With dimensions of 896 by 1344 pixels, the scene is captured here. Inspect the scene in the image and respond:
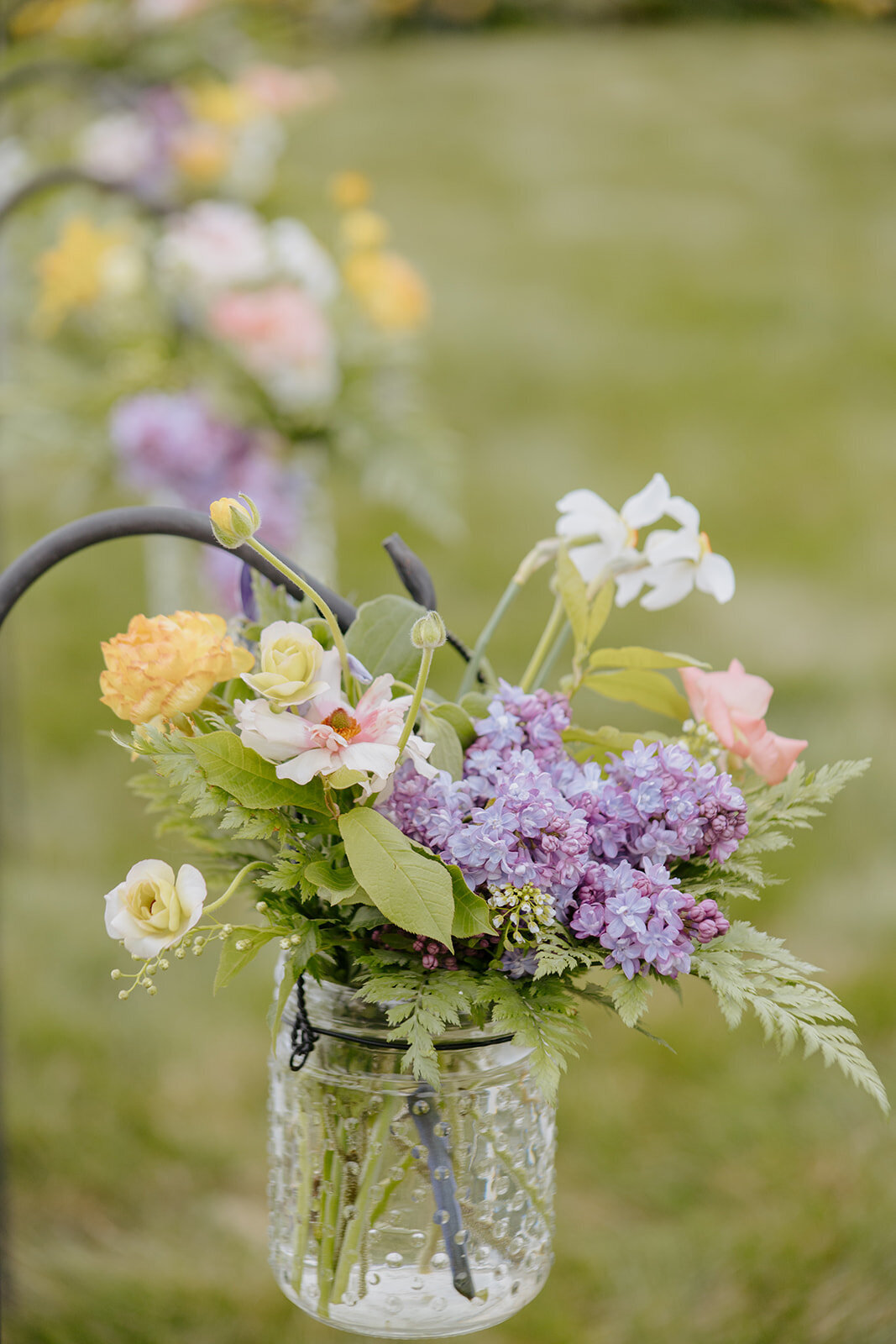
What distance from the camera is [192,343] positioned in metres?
1.86

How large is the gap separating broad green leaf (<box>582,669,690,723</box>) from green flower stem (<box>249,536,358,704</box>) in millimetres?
137

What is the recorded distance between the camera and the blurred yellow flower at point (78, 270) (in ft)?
6.11

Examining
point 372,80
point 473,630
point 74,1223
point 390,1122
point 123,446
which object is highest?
point 372,80

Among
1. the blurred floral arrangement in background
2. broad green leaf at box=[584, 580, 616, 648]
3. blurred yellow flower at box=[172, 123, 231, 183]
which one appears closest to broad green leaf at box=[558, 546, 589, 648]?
broad green leaf at box=[584, 580, 616, 648]

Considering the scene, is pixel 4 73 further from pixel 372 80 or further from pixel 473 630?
pixel 372 80

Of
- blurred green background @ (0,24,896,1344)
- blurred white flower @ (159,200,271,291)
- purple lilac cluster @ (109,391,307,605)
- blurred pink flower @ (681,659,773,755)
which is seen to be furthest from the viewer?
blurred white flower @ (159,200,271,291)

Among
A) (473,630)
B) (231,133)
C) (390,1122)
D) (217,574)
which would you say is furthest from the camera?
(473,630)

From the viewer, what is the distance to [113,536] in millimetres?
645

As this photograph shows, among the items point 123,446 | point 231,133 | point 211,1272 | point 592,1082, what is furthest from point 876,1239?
point 231,133

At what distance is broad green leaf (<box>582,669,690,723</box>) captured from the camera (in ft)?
2.06

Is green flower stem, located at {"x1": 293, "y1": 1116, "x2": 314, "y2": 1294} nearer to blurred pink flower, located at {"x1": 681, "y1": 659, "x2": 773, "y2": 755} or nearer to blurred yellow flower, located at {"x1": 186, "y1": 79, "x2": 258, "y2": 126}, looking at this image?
blurred pink flower, located at {"x1": 681, "y1": 659, "x2": 773, "y2": 755}

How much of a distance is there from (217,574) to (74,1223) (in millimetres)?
894

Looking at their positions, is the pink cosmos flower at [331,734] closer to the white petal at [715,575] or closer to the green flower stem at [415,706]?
the green flower stem at [415,706]

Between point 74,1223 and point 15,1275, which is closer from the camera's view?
point 15,1275
